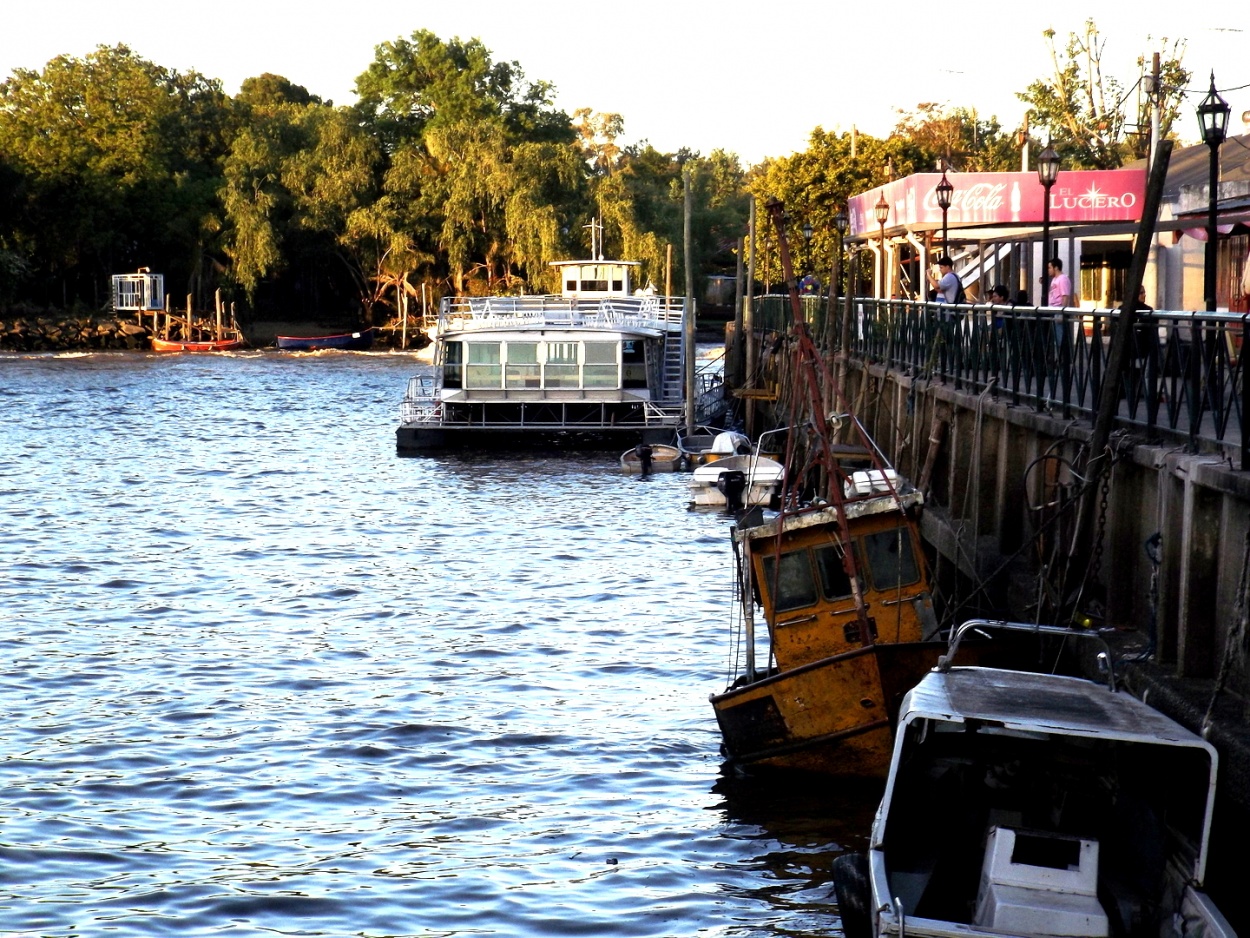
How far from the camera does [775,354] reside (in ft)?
156

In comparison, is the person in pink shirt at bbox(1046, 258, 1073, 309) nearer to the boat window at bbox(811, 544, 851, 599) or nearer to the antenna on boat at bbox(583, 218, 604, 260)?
the boat window at bbox(811, 544, 851, 599)

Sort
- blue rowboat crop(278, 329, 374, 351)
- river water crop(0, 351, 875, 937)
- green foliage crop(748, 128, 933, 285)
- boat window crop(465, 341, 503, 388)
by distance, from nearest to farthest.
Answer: river water crop(0, 351, 875, 937), boat window crop(465, 341, 503, 388), green foliage crop(748, 128, 933, 285), blue rowboat crop(278, 329, 374, 351)

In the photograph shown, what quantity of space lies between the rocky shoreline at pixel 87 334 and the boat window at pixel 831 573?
82.6 meters

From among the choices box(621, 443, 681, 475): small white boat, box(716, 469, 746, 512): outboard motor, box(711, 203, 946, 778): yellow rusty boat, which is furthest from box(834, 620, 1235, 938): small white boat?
box(621, 443, 681, 475): small white boat

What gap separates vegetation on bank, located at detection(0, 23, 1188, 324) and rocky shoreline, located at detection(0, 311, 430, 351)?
1.85 metres

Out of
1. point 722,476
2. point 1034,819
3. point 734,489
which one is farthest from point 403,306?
point 1034,819

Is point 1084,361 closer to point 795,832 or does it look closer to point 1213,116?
point 1213,116

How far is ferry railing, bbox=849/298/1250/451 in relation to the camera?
1120 cm

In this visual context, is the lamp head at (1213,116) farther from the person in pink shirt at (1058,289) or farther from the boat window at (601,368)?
the boat window at (601,368)

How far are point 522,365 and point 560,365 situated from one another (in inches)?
37.0

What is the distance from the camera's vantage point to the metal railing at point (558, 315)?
41.8 metres

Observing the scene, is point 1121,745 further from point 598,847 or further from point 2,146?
point 2,146

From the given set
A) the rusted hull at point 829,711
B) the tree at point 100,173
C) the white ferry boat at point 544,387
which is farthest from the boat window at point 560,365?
the tree at point 100,173

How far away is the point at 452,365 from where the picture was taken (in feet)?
137
